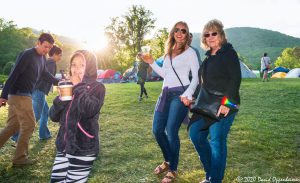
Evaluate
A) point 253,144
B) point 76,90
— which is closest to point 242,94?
point 253,144

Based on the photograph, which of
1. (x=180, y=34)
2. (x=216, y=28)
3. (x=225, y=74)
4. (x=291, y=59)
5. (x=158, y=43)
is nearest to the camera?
(x=225, y=74)

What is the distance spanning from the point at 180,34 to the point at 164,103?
111 cm

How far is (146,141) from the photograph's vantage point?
7.50 m

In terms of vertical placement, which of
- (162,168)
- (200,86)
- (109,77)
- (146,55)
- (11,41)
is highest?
(11,41)

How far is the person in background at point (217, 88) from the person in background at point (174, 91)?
388 millimetres

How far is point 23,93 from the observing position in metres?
5.60

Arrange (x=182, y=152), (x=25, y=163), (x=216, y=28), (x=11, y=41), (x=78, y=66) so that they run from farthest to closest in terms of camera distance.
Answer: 1. (x=11, y=41)
2. (x=182, y=152)
3. (x=25, y=163)
4. (x=216, y=28)
5. (x=78, y=66)

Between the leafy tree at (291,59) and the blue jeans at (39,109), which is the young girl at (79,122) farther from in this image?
the leafy tree at (291,59)

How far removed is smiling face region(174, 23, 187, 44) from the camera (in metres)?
4.81

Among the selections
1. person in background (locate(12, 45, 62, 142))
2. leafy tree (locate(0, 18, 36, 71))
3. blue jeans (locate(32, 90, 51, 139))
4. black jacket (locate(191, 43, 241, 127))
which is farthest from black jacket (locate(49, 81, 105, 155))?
leafy tree (locate(0, 18, 36, 71))

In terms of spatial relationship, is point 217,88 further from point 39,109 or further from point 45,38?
point 39,109

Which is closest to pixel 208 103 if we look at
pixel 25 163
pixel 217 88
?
pixel 217 88

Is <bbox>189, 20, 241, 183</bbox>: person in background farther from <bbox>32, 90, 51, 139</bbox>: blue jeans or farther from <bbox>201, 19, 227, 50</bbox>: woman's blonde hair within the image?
<bbox>32, 90, 51, 139</bbox>: blue jeans

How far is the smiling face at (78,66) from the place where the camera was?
340cm
